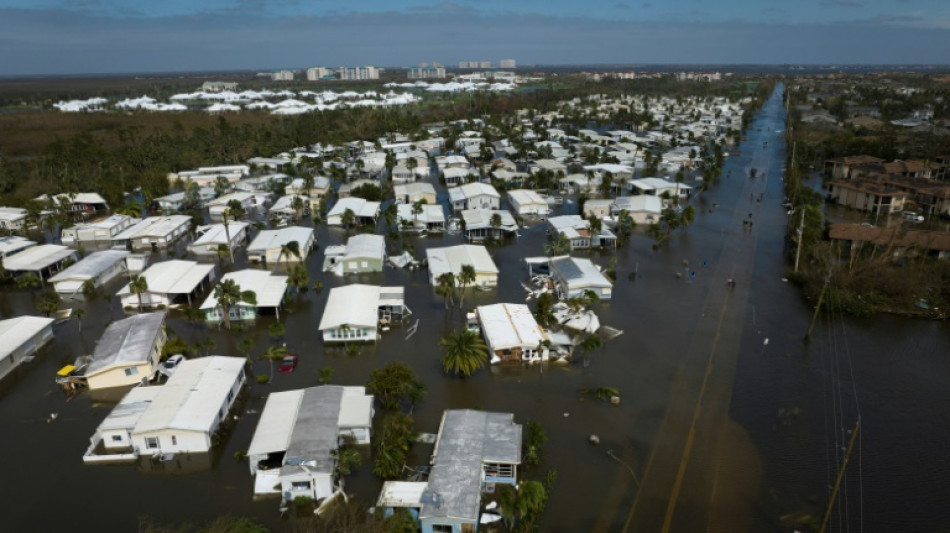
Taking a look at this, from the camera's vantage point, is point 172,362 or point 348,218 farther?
point 348,218

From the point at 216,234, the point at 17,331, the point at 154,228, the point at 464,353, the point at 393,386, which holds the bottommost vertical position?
the point at 393,386

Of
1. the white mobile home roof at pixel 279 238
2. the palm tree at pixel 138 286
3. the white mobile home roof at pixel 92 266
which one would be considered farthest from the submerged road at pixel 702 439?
the white mobile home roof at pixel 92 266

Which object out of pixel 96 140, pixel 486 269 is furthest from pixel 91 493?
pixel 96 140

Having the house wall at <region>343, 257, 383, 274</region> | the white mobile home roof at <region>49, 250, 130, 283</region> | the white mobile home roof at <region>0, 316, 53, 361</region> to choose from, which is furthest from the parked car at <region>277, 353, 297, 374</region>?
the white mobile home roof at <region>49, 250, 130, 283</region>

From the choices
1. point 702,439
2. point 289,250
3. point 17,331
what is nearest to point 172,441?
point 17,331

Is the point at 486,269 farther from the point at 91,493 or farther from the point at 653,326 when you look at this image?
the point at 91,493

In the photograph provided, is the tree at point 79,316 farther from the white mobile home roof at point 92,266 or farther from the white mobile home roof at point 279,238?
the white mobile home roof at point 279,238

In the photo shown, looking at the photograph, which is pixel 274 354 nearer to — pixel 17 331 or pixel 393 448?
pixel 393 448
